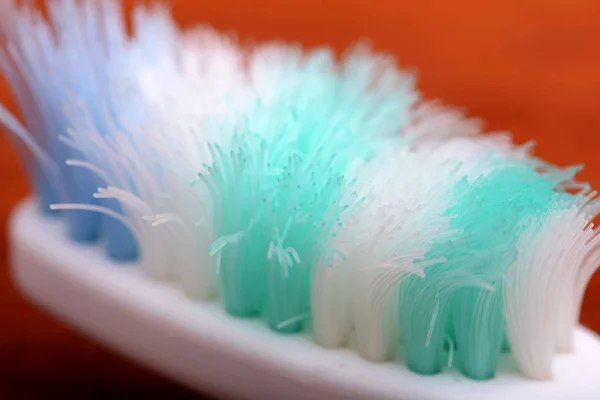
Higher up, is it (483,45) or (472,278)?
(483,45)

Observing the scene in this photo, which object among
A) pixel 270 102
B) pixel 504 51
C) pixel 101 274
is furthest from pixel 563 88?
pixel 101 274

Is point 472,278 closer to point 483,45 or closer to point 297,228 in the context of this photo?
point 297,228

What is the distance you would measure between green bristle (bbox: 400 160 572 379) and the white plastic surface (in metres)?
0.01

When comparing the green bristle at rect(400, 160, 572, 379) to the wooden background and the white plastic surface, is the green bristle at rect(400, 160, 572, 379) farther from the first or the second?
the wooden background

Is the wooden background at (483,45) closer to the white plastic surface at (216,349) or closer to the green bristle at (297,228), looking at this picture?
the white plastic surface at (216,349)

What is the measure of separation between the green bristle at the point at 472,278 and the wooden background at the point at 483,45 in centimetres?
41

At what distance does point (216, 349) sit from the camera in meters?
0.45

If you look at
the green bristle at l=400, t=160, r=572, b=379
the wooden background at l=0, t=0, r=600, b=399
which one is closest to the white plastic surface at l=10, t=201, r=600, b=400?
the green bristle at l=400, t=160, r=572, b=379

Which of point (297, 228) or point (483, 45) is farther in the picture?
point (483, 45)

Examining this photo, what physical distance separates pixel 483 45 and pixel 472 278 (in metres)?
0.59

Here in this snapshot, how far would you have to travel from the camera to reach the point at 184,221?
480 mm

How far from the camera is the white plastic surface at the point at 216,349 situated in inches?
16.2

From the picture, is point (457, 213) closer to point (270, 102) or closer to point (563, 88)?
point (270, 102)

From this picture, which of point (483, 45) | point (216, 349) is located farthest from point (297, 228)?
point (483, 45)
